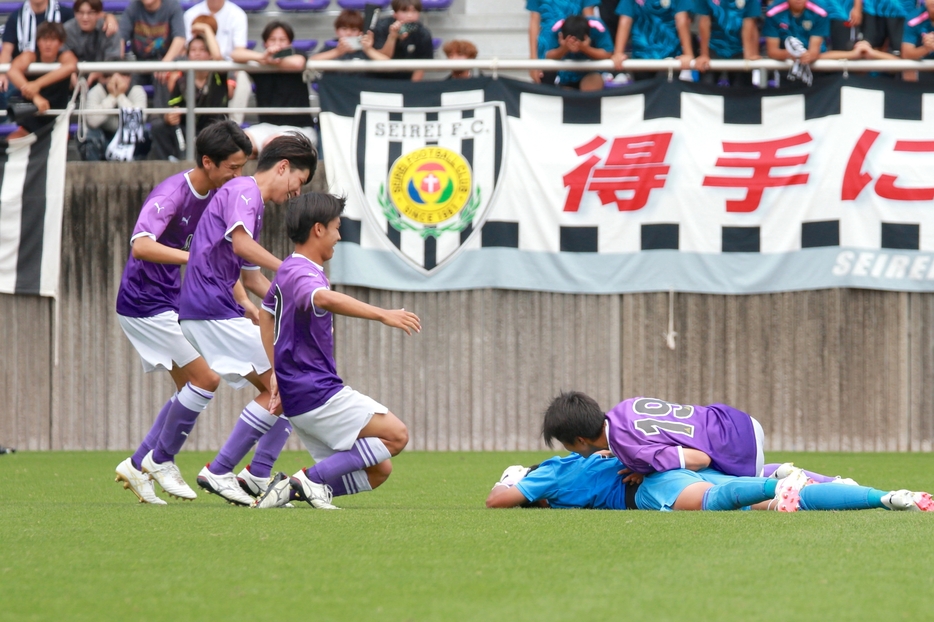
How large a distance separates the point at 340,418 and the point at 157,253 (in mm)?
1428

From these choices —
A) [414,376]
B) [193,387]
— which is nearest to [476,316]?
[414,376]

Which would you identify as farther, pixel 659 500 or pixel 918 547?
pixel 659 500

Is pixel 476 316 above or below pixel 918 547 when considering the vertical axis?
above

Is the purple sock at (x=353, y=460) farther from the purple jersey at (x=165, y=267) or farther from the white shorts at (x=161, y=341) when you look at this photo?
the purple jersey at (x=165, y=267)

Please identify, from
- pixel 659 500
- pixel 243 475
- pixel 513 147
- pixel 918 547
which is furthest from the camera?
pixel 513 147

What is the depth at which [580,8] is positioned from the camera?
10141mm

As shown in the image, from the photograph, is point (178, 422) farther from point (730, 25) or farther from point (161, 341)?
point (730, 25)

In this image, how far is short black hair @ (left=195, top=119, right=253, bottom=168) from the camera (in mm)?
5777

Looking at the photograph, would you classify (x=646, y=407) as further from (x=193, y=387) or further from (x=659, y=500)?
(x=193, y=387)

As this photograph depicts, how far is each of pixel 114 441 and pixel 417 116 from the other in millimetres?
3919

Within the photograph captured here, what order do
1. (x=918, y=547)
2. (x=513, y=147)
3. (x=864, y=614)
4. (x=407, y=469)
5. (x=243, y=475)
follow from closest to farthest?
1. (x=864, y=614)
2. (x=918, y=547)
3. (x=243, y=475)
4. (x=407, y=469)
5. (x=513, y=147)

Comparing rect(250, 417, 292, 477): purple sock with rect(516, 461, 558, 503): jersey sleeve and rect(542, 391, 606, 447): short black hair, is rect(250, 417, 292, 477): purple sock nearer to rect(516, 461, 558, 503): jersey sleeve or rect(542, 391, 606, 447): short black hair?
rect(516, 461, 558, 503): jersey sleeve

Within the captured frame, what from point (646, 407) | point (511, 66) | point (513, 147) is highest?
point (511, 66)

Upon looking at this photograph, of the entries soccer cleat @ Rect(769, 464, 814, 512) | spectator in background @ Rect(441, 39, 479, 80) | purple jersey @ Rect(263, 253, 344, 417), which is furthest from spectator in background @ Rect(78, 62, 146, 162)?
soccer cleat @ Rect(769, 464, 814, 512)
